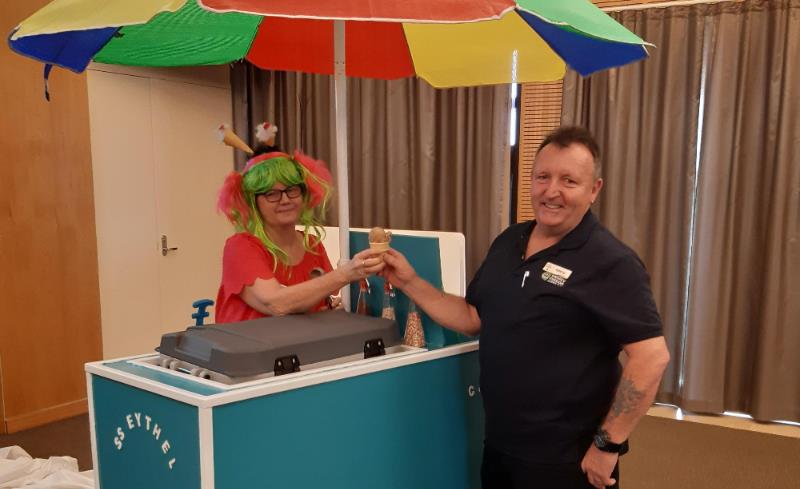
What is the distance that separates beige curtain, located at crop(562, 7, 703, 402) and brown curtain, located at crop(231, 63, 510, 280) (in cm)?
61

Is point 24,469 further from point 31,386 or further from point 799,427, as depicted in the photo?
point 799,427

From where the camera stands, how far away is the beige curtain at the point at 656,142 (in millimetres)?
3486

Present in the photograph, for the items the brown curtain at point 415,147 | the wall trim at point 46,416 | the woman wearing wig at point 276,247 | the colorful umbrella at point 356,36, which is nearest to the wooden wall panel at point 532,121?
the brown curtain at point 415,147

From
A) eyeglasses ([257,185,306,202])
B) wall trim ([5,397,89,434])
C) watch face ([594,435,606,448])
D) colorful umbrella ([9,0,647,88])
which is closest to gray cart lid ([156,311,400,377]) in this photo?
eyeglasses ([257,185,306,202])

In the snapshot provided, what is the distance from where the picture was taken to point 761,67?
10.9ft

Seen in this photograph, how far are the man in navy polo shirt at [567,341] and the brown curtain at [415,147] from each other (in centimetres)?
254

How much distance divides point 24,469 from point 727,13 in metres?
4.01

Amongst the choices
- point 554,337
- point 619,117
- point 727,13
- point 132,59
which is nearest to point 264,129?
point 132,59

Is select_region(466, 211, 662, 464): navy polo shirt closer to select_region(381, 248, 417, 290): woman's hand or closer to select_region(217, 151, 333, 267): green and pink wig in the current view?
Answer: select_region(381, 248, 417, 290): woman's hand

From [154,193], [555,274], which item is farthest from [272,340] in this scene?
[154,193]

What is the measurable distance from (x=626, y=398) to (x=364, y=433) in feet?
1.94

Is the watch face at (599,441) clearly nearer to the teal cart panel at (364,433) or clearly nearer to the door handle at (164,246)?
the teal cart panel at (364,433)

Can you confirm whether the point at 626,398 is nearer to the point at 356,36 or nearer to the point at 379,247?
the point at 379,247

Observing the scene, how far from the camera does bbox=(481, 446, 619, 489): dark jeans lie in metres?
1.48
